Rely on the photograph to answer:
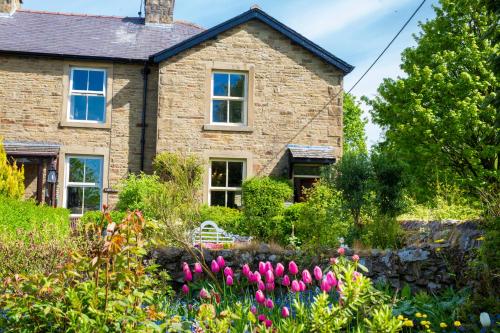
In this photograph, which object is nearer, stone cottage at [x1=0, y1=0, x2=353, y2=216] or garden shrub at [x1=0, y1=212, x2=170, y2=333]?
garden shrub at [x1=0, y1=212, x2=170, y2=333]

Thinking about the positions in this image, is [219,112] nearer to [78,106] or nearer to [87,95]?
[87,95]

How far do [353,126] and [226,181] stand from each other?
2521 cm

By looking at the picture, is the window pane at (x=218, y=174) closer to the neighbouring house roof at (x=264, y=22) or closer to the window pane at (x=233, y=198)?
the window pane at (x=233, y=198)

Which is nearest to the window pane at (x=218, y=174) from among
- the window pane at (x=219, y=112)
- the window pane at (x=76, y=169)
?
the window pane at (x=219, y=112)

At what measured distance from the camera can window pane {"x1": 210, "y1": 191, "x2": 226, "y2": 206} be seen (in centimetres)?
1580

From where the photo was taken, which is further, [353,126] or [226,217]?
[353,126]

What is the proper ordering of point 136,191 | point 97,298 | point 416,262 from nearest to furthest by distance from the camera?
point 97,298 < point 416,262 < point 136,191

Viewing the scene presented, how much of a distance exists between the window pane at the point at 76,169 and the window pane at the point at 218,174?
4.04 metres

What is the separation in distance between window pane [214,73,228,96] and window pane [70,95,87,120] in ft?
13.5

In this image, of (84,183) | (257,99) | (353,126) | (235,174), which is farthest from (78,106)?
(353,126)

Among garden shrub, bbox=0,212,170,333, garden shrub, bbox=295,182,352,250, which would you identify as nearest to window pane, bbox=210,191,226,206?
garden shrub, bbox=295,182,352,250

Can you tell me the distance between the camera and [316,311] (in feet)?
12.5

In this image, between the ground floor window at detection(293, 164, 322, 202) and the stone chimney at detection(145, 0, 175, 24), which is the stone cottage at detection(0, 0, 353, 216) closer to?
the ground floor window at detection(293, 164, 322, 202)

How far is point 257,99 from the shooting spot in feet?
52.6
